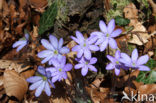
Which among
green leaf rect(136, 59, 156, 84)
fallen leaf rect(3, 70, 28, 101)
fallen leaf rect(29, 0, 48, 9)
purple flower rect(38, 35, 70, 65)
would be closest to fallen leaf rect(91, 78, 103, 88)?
green leaf rect(136, 59, 156, 84)

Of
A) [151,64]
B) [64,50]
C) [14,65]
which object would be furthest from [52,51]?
[151,64]

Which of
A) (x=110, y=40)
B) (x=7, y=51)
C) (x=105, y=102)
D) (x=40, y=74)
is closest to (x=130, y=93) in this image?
(x=105, y=102)

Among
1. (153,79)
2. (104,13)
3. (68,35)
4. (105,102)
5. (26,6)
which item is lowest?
(105,102)

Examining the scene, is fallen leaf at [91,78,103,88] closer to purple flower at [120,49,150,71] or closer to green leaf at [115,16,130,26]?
purple flower at [120,49,150,71]

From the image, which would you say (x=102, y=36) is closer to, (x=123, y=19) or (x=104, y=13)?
(x=104, y=13)

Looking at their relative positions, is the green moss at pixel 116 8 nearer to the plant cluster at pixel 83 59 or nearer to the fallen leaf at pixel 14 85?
the plant cluster at pixel 83 59

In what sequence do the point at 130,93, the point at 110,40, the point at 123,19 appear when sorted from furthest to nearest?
the point at 123,19
the point at 130,93
the point at 110,40

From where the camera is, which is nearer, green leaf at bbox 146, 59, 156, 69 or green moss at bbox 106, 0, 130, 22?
green leaf at bbox 146, 59, 156, 69
